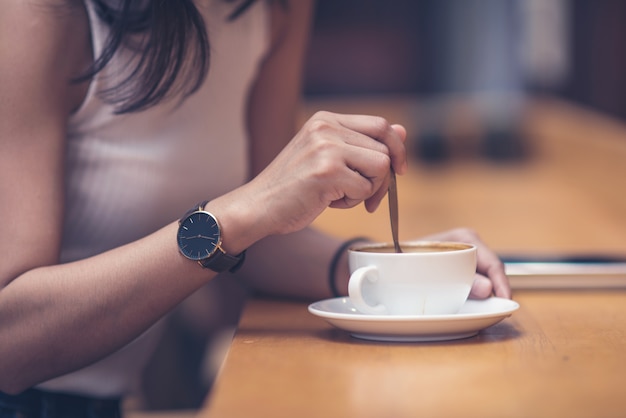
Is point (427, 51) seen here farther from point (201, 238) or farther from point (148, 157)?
point (201, 238)

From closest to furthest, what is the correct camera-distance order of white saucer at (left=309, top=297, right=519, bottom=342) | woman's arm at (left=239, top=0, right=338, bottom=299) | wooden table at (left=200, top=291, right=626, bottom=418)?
wooden table at (left=200, top=291, right=626, bottom=418)
white saucer at (left=309, top=297, right=519, bottom=342)
woman's arm at (left=239, top=0, right=338, bottom=299)

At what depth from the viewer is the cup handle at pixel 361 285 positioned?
797 millimetres

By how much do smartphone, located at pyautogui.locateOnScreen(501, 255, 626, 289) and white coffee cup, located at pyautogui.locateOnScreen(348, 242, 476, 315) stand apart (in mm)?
318

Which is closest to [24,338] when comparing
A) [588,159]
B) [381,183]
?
[381,183]

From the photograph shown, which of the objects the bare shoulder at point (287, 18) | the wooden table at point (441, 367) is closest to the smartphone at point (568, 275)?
the wooden table at point (441, 367)

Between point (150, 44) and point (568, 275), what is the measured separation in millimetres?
597

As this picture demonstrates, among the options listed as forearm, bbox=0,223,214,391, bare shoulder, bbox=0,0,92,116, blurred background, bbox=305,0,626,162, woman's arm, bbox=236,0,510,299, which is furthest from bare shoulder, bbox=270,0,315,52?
blurred background, bbox=305,0,626,162

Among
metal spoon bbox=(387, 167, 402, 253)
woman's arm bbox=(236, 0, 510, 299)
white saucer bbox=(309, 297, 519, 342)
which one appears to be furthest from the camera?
woman's arm bbox=(236, 0, 510, 299)

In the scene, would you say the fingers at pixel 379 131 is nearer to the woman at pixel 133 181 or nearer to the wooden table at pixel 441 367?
the woman at pixel 133 181

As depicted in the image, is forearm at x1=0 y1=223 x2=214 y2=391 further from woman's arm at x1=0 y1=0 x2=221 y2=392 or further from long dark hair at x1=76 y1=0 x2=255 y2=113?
long dark hair at x1=76 y1=0 x2=255 y2=113

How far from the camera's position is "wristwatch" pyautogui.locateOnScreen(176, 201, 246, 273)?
847 mm

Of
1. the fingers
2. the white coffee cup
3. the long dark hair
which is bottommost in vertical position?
the white coffee cup

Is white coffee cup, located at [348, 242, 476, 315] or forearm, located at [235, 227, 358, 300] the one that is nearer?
white coffee cup, located at [348, 242, 476, 315]

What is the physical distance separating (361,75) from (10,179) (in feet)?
25.3
